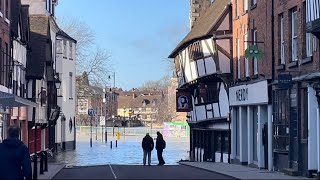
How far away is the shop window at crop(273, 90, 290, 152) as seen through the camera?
27542 millimetres

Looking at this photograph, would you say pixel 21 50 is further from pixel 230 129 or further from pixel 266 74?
pixel 266 74

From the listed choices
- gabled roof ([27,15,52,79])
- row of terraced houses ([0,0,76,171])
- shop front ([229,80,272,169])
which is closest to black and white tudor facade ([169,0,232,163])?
shop front ([229,80,272,169])

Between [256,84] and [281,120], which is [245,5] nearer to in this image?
[256,84]

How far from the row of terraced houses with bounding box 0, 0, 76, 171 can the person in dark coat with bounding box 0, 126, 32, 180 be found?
10.3m

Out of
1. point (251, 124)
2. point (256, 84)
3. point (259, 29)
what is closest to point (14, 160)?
point (256, 84)

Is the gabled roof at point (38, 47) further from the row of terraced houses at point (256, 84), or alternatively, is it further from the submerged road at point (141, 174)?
the submerged road at point (141, 174)

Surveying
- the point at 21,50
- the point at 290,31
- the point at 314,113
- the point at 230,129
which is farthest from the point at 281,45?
the point at 21,50

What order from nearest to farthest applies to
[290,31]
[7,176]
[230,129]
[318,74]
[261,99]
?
[7,176], [318,74], [290,31], [261,99], [230,129]

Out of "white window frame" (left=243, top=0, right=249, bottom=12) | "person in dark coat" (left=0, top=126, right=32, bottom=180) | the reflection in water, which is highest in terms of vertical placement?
"white window frame" (left=243, top=0, right=249, bottom=12)

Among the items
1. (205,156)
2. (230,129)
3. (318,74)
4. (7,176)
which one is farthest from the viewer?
(205,156)

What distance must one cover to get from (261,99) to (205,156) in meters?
15.9

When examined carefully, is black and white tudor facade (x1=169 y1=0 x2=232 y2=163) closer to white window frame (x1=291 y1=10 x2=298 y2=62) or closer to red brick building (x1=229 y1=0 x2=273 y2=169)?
red brick building (x1=229 y1=0 x2=273 y2=169)

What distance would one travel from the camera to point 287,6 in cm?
2772

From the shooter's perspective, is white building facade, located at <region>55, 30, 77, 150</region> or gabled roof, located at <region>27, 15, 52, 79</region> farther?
white building facade, located at <region>55, 30, 77, 150</region>
